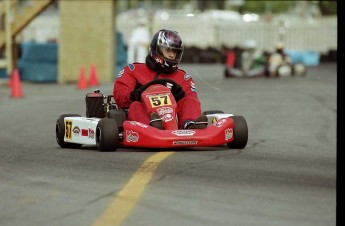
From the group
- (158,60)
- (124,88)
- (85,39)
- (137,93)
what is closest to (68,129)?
(124,88)

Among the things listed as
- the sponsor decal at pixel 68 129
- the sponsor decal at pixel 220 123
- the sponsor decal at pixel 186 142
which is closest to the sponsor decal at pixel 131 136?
the sponsor decal at pixel 186 142

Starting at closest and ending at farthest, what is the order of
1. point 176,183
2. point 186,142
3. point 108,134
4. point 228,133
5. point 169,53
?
point 176,183 < point 108,134 < point 186,142 < point 228,133 < point 169,53

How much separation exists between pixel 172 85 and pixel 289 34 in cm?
5994

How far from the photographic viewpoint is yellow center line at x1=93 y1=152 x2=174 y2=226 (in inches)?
293

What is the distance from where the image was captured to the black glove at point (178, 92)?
12.8 metres

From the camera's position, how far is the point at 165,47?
42.7 feet

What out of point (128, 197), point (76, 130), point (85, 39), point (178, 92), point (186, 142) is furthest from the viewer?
point (85, 39)

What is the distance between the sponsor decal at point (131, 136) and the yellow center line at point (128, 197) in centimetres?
114

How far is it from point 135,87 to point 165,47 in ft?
1.82

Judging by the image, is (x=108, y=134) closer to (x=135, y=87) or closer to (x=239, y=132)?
(x=135, y=87)

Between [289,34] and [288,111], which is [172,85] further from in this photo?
[289,34]

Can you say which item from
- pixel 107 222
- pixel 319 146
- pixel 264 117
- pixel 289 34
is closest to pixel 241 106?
pixel 264 117

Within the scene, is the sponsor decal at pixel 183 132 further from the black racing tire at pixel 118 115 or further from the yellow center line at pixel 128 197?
the yellow center line at pixel 128 197

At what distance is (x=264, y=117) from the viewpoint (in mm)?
19531
